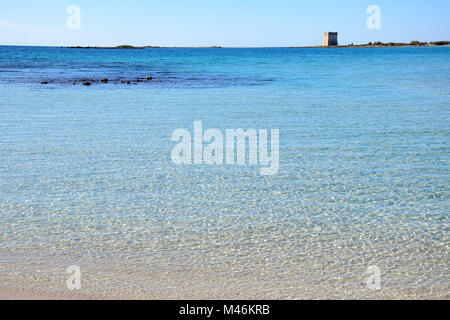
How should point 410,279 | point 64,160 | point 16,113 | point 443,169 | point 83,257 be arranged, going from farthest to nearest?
1. point 16,113
2. point 64,160
3. point 443,169
4. point 83,257
5. point 410,279

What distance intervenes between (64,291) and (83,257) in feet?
2.54

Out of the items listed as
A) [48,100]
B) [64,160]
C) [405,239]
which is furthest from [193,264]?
[48,100]

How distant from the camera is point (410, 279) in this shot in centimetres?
515

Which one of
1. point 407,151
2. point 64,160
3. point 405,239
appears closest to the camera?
point 405,239

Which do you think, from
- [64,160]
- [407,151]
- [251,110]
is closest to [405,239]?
[407,151]

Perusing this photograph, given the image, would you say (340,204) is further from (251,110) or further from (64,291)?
(251,110)

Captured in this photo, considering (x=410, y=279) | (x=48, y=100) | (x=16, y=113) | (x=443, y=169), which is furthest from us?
(x=48, y=100)

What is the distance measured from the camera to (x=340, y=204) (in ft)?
24.1

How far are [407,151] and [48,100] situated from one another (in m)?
15.7
